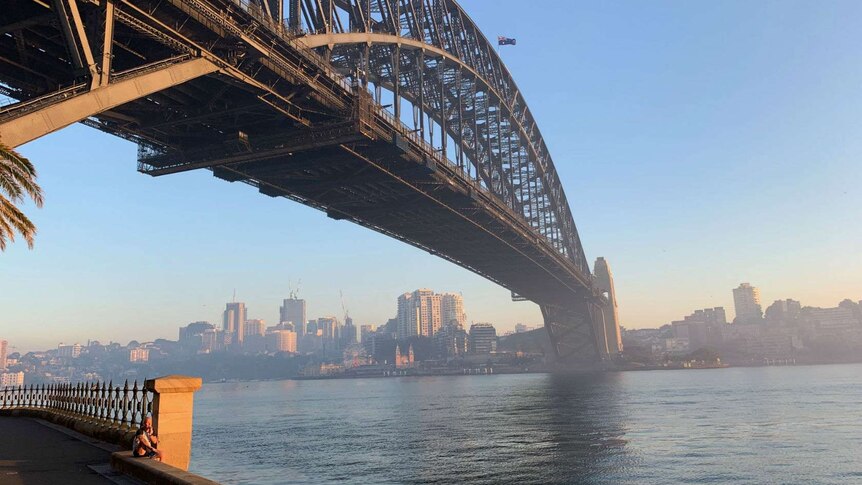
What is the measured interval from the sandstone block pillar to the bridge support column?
5715 inches

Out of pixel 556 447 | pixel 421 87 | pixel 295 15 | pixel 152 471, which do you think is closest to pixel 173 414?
pixel 152 471

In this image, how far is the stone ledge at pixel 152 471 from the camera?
988 centimetres

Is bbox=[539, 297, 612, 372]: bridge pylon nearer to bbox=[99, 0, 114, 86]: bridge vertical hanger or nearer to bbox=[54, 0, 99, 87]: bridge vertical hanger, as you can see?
bbox=[99, 0, 114, 86]: bridge vertical hanger

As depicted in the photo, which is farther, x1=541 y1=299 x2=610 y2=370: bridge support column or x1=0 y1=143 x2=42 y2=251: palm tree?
x1=541 y1=299 x2=610 y2=370: bridge support column

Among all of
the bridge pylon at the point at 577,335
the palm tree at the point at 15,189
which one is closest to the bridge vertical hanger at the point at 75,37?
the palm tree at the point at 15,189

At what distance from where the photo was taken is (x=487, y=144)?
89.4 m

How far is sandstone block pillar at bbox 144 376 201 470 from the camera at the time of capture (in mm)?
15219

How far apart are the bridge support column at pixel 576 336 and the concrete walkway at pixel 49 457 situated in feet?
469

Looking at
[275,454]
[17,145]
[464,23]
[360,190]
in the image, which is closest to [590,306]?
[464,23]

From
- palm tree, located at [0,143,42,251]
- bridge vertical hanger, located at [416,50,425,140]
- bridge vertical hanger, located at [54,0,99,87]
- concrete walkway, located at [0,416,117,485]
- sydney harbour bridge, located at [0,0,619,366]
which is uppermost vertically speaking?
bridge vertical hanger, located at [416,50,425,140]

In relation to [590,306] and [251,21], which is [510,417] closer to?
[251,21]

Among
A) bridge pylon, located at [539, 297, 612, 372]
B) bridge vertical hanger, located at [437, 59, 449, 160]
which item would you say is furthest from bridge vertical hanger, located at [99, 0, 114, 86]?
bridge pylon, located at [539, 297, 612, 372]

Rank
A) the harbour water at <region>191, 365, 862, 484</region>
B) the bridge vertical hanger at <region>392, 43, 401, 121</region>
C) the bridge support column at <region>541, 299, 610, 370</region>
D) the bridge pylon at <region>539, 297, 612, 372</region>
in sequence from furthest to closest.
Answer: the bridge support column at <region>541, 299, 610, 370</region>, the bridge pylon at <region>539, 297, 612, 372</region>, the bridge vertical hanger at <region>392, 43, 401, 121</region>, the harbour water at <region>191, 365, 862, 484</region>

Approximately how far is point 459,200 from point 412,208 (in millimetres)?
5124
